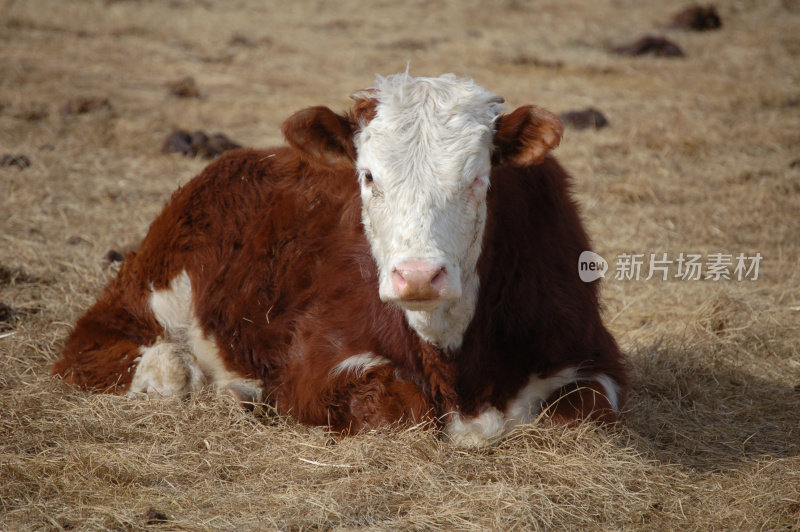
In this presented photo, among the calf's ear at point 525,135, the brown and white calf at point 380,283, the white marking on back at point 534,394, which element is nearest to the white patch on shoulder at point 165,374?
the brown and white calf at point 380,283

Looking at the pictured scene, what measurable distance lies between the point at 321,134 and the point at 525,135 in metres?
0.86

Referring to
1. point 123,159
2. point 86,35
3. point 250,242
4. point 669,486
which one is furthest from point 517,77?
point 669,486

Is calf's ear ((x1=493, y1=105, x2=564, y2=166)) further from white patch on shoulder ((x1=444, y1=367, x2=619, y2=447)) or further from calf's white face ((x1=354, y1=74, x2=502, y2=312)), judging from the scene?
white patch on shoulder ((x1=444, y1=367, x2=619, y2=447))

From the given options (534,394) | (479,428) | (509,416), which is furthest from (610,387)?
(479,428)

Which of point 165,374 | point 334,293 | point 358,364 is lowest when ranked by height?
point 165,374

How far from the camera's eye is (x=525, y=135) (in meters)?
3.55

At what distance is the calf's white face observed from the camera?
10.3 ft

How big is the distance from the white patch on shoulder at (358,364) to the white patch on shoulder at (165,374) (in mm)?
901

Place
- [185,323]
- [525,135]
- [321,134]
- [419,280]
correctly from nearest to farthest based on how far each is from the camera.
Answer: [419,280], [525,135], [321,134], [185,323]

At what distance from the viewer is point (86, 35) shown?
44.8ft

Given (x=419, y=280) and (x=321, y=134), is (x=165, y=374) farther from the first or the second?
(x=419, y=280)

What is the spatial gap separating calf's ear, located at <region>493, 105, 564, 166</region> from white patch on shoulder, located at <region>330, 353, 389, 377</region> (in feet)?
3.41

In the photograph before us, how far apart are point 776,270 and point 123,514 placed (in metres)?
4.97

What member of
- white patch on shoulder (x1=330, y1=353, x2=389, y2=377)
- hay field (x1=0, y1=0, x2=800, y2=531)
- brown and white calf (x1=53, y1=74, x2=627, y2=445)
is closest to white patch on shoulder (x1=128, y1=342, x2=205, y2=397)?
brown and white calf (x1=53, y1=74, x2=627, y2=445)
